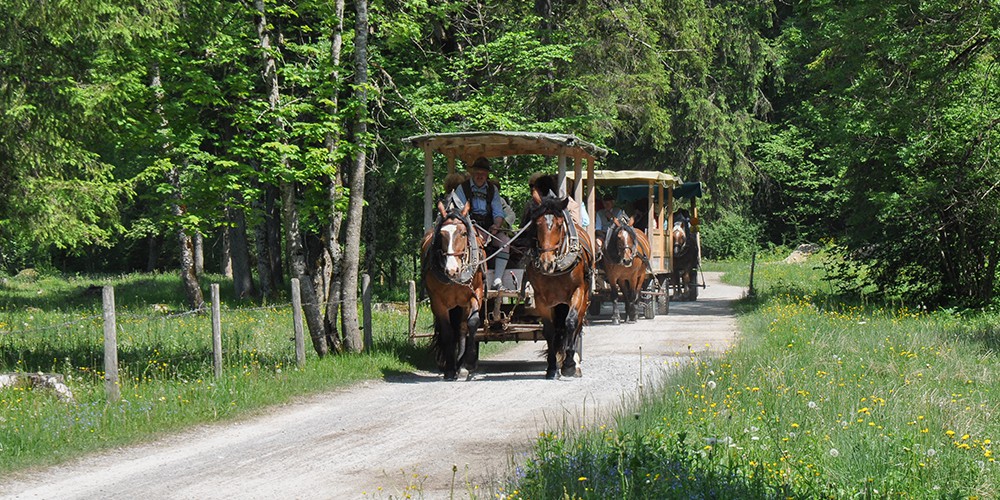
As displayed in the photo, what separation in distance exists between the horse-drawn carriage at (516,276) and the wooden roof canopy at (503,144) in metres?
0.01

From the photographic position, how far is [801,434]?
29.5ft

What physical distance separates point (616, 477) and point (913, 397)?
4.59m

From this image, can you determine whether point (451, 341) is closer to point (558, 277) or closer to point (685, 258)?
point (558, 277)

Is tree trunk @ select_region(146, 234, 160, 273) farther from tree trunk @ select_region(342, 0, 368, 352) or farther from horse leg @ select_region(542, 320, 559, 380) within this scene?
horse leg @ select_region(542, 320, 559, 380)

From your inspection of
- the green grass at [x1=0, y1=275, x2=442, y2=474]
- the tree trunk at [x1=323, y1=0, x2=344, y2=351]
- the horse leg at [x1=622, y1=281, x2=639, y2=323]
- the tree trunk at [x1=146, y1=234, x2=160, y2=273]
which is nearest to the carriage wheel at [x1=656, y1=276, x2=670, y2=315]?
the horse leg at [x1=622, y1=281, x2=639, y2=323]

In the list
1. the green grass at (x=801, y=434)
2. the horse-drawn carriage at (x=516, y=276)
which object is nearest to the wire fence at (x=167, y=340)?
the horse-drawn carriage at (x=516, y=276)

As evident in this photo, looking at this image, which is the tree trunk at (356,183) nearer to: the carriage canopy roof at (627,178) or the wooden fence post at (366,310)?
the wooden fence post at (366,310)

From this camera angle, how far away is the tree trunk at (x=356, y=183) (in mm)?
16094

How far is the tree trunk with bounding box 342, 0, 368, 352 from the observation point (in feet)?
52.8

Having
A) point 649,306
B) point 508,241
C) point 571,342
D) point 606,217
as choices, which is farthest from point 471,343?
point 649,306

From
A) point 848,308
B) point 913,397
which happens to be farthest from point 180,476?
point 848,308

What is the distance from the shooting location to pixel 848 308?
23.7m

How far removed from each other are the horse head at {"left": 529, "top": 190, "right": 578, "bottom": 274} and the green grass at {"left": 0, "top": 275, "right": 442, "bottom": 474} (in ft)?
9.07

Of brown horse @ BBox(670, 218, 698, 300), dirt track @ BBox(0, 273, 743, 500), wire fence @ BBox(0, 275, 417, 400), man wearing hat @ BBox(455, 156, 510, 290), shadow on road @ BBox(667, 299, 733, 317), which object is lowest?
dirt track @ BBox(0, 273, 743, 500)
